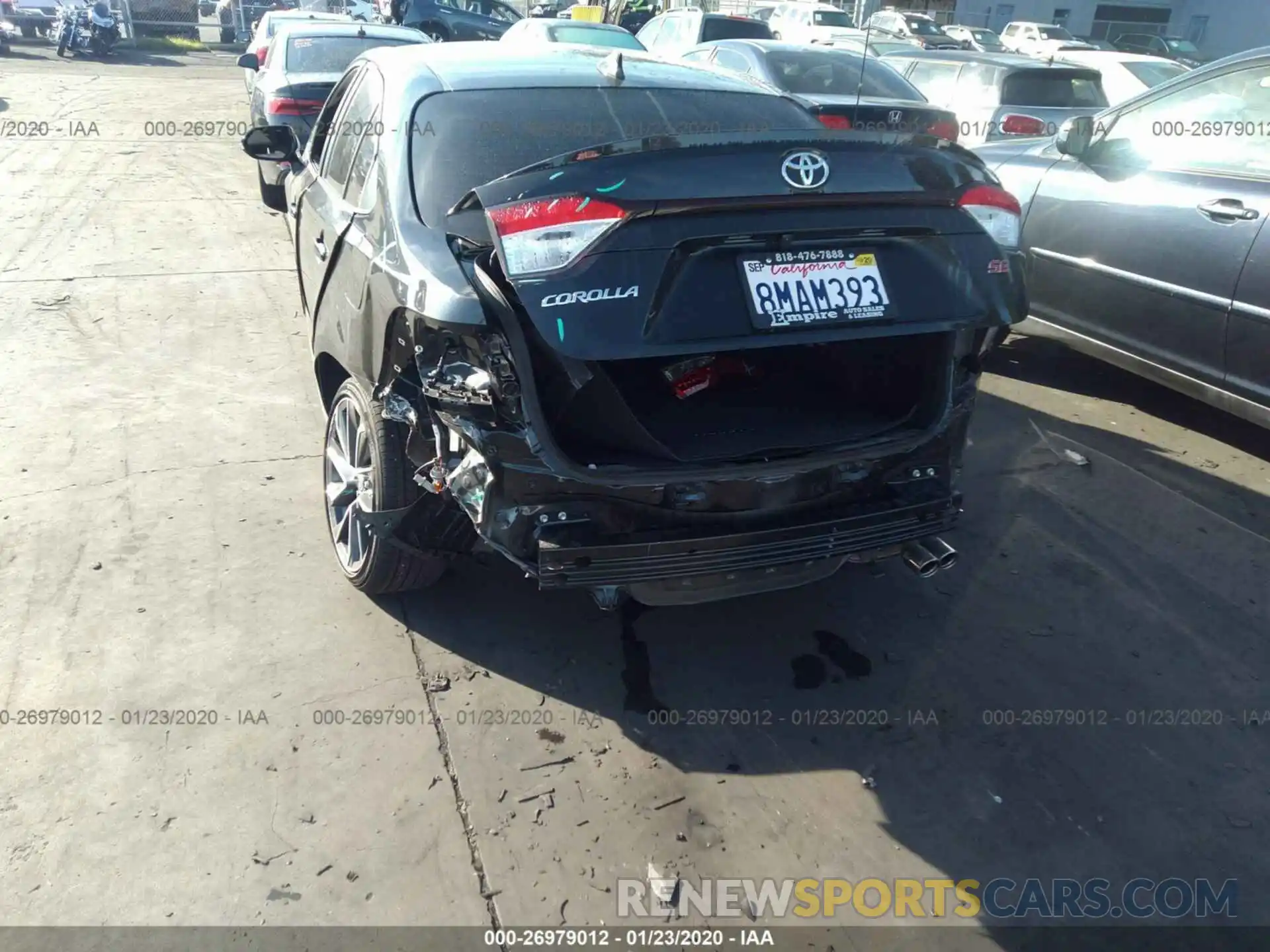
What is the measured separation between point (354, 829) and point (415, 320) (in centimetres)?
136

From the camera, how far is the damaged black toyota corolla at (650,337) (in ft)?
8.18

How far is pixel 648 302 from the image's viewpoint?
2455 mm

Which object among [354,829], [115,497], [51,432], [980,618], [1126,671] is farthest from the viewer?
[51,432]

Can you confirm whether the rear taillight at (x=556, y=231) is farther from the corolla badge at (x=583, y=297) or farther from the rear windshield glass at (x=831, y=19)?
the rear windshield glass at (x=831, y=19)

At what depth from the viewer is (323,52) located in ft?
31.1

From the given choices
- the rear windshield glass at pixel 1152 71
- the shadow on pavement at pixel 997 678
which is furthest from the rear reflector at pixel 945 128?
the rear windshield glass at pixel 1152 71

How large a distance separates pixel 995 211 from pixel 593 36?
1168 cm

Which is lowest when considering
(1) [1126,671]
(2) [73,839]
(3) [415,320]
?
(2) [73,839]

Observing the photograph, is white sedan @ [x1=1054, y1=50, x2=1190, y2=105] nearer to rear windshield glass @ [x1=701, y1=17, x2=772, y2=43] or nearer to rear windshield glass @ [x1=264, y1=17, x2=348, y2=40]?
rear windshield glass @ [x1=701, y1=17, x2=772, y2=43]

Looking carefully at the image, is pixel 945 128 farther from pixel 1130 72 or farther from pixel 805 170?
pixel 1130 72

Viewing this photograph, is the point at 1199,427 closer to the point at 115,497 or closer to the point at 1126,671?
the point at 1126,671

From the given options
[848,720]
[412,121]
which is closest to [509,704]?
[848,720]

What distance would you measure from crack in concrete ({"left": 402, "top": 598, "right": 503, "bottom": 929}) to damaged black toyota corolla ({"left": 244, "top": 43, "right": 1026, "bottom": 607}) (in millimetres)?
265

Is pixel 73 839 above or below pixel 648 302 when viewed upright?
below
